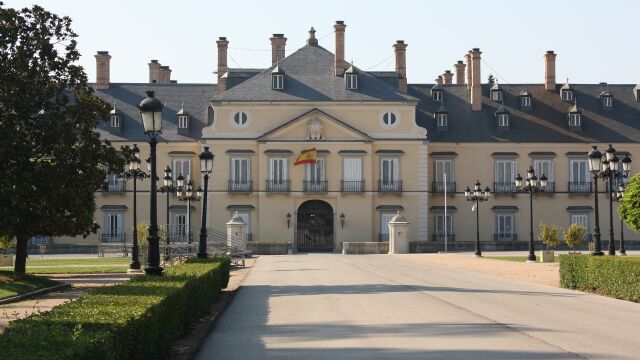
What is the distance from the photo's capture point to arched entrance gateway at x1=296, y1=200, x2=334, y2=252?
67500mm

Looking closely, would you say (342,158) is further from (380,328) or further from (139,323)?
(139,323)

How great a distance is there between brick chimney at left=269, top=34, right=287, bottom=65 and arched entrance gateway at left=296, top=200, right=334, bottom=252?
44.2ft

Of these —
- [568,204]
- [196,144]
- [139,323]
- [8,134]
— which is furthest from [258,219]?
[139,323]

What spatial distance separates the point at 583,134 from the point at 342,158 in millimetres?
17863

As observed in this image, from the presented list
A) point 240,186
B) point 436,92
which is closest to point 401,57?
point 436,92

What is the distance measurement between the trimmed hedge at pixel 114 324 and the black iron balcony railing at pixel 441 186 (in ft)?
178

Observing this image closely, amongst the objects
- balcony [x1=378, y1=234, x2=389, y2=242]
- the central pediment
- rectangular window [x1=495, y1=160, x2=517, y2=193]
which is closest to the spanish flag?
the central pediment

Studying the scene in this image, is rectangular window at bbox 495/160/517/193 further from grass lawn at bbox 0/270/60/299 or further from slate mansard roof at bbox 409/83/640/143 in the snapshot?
→ grass lawn at bbox 0/270/60/299

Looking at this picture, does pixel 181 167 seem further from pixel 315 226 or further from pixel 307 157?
pixel 315 226

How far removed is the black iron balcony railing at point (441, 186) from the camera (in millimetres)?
69562

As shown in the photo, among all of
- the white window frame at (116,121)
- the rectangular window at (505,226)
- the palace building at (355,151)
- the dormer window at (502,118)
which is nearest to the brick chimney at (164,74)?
the palace building at (355,151)

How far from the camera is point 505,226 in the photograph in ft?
229

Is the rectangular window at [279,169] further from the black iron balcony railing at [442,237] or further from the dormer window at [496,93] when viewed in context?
the dormer window at [496,93]

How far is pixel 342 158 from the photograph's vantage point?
67.1m
